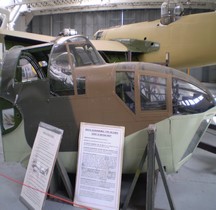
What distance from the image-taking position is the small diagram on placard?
2855mm

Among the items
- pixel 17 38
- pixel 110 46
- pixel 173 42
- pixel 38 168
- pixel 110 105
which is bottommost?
pixel 38 168

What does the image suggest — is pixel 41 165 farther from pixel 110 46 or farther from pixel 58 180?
pixel 110 46

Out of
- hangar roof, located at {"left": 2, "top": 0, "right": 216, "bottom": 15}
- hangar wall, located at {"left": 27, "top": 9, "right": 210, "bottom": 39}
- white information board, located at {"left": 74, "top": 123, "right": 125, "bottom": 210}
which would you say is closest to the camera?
white information board, located at {"left": 74, "top": 123, "right": 125, "bottom": 210}

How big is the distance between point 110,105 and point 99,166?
654mm

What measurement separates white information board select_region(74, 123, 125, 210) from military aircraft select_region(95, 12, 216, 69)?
5695 millimetres

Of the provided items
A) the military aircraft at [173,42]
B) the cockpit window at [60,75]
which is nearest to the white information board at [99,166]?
the cockpit window at [60,75]

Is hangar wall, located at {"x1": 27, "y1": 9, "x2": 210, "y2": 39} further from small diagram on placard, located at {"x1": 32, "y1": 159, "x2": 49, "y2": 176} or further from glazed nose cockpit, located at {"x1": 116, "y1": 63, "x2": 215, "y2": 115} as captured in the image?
small diagram on placard, located at {"x1": 32, "y1": 159, "x2": 49, "y2": 176}

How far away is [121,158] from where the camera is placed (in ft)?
9.20

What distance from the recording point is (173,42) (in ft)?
26.9

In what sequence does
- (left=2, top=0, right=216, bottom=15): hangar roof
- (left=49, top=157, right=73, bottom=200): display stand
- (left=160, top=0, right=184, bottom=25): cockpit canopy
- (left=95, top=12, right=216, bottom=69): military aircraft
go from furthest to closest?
1. (left=2, top=0, right=216, bottom=15): hangar roof
2. (left=160, top=0, right=184, bottom=25): cockpit canopy
3. (left=95, top=12, right=216, bottom=69): military aircraft
4. (left=49, top=157, right=73, bottom=200): display stand

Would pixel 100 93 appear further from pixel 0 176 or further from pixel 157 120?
pixel 0 176

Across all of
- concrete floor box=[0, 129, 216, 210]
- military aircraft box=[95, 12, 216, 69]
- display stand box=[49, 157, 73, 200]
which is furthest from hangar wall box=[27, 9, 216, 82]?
display stand box=[49, 157, 73, 200]

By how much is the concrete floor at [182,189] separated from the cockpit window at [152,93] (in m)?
1.12

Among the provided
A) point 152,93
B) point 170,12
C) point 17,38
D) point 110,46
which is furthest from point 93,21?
point 152,93
